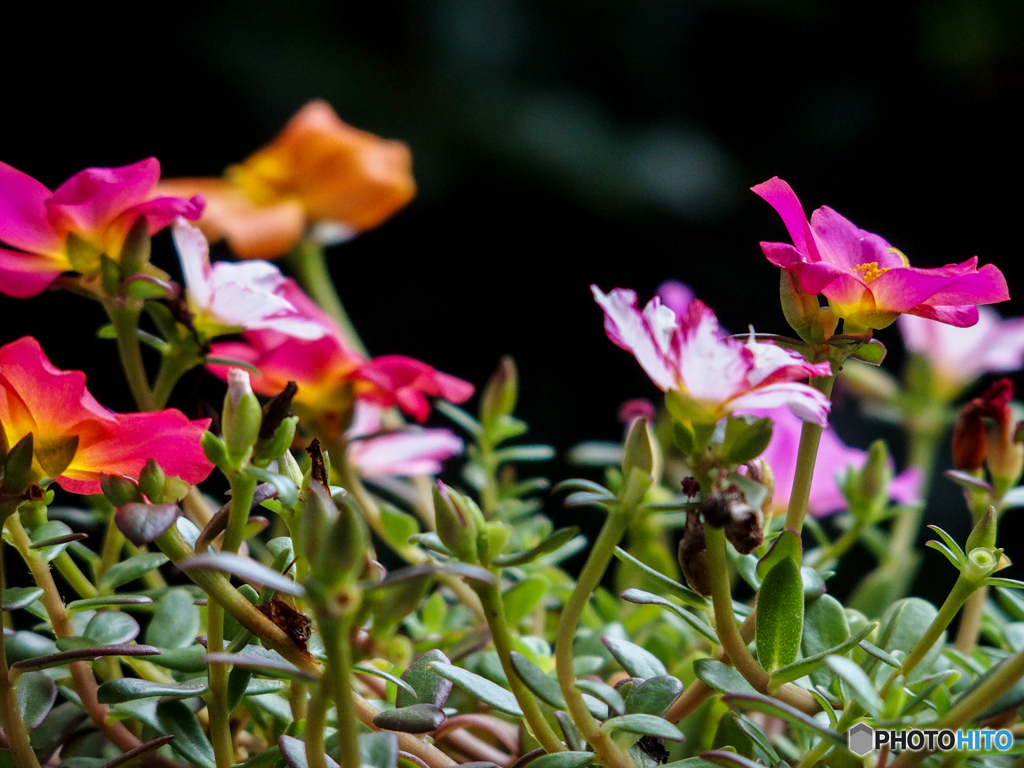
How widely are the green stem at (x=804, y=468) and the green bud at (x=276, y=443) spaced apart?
0.13 metres

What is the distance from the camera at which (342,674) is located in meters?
0.19

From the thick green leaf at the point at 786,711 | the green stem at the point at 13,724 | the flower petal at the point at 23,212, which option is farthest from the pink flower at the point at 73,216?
the thick green leaf at the point at 786,711

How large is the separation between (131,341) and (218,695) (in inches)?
4.6

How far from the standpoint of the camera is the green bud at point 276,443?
0.24 meters

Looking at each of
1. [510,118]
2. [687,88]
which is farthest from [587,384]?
[687,88]

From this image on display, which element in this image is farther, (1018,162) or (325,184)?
(1018,162)

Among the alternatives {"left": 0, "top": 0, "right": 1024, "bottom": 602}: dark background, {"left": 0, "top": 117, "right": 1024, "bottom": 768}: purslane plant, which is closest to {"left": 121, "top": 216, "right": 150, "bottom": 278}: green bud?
{"left": 0, "top": 117, "right": 1024, "bottom": 768}: purslane plant

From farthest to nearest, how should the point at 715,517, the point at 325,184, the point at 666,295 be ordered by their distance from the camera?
the point at 325,184, the point at 666,295, the point at 715,517

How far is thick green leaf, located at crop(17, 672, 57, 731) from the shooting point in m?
0.26

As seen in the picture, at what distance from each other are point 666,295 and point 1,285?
0.28m

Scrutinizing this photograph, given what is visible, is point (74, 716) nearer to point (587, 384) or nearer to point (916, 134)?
point (587, 384)

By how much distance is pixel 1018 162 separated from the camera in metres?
1.55

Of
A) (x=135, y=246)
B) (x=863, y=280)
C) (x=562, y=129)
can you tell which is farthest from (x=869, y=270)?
(x=562, y=129)

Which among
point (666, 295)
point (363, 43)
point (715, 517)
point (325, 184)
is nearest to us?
point (715, 517)
